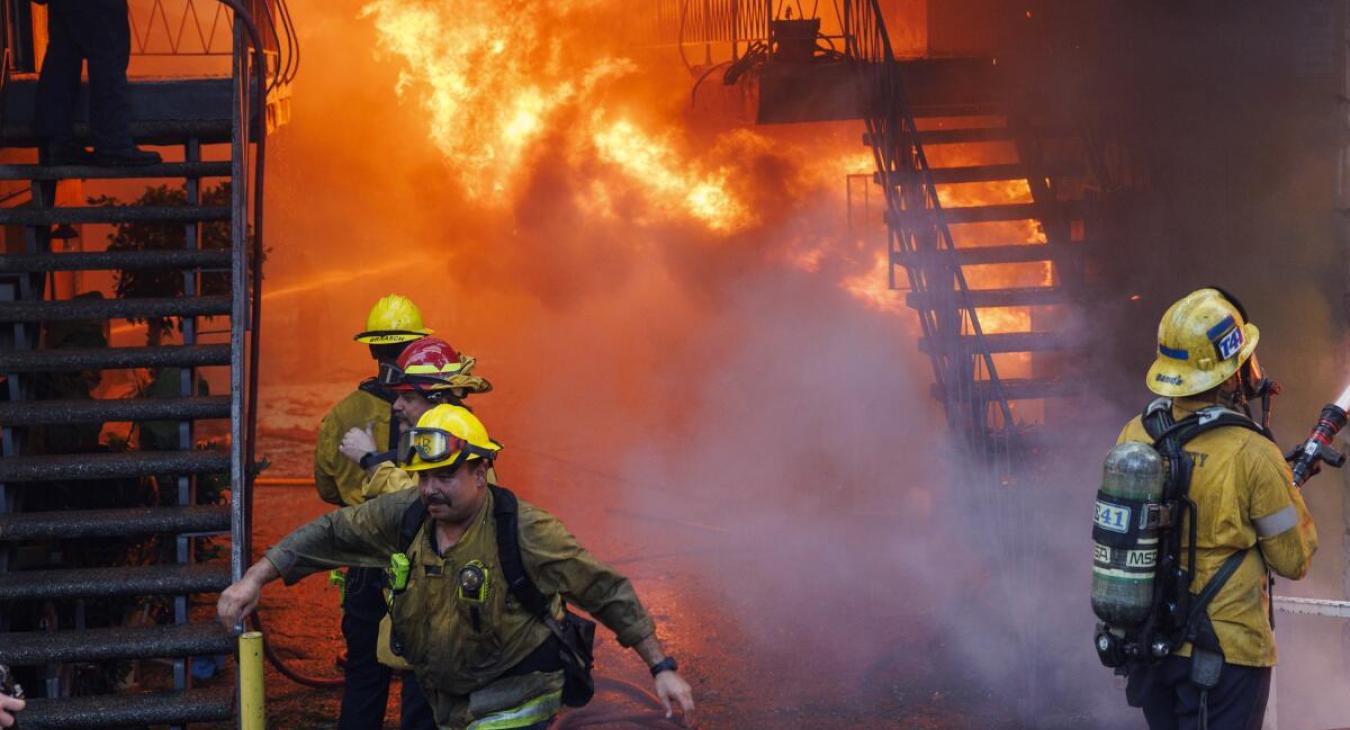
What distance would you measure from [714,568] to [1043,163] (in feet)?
14.0

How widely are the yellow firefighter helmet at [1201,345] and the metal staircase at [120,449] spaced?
4089 millimetres

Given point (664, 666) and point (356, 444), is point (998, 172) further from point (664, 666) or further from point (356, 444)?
point (664, 666)

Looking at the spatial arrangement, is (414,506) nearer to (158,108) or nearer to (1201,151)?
(158,108)

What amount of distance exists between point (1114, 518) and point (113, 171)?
19.4 feet

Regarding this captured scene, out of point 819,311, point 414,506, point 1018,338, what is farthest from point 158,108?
point 819,311

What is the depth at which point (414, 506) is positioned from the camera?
4.68 meters

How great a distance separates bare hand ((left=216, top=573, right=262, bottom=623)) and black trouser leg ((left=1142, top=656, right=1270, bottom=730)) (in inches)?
126

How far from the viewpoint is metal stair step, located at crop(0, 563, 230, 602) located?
6.43 m

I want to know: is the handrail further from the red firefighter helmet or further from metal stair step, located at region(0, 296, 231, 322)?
the red firefighter helmet

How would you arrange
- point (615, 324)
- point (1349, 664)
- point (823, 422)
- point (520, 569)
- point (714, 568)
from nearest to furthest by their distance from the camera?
point (520, 569) < point (1349, 664) < point (714, 568) < point (823, 422) < point (615, 324)

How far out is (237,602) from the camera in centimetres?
443

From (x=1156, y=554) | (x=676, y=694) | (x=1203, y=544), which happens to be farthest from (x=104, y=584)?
(x=1203, y=544)

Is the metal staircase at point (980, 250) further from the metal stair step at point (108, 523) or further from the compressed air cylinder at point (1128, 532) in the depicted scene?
the metal stair step at point (108, 523)

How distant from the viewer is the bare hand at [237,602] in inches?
173
